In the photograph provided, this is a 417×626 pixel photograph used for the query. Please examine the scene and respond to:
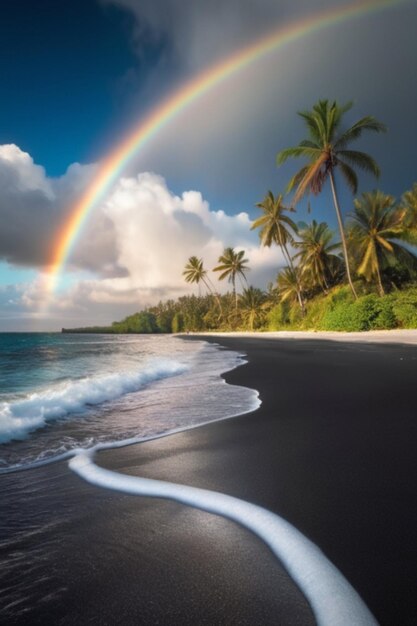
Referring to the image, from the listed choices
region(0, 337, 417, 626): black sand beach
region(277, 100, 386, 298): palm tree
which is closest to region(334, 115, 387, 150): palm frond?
region(277, 100, 386, 298): palm tree

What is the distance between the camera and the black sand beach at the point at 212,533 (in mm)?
1109

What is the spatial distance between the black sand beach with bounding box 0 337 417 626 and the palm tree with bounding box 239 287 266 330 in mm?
46689

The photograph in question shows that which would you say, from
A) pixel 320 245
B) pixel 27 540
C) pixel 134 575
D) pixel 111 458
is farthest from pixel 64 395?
pixel 320 245

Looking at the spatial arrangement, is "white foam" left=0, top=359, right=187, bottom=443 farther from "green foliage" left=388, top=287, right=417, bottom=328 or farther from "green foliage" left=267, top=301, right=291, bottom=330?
"green foliage" left=267, top=301, right=291, bottom=330

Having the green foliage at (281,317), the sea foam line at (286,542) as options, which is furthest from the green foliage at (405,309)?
the sea foam line at (286,542)

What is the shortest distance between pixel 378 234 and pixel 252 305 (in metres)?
27.1

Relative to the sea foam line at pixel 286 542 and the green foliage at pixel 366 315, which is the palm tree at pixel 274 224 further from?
the sea foam line at pixel 286 542

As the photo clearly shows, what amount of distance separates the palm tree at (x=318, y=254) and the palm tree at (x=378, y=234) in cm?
553

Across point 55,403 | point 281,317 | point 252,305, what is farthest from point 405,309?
point 252,305

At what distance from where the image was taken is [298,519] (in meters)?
1.65

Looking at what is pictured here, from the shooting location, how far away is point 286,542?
4.75 ft

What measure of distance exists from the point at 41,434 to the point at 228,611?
3.41m

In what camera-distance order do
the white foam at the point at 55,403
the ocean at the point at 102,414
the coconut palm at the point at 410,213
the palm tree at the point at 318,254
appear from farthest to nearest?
the palm tree at the point at 318,254 < the coconut palm at the point at 410,213 < the white foam at the point at 55,403 < the ocean at the point at 102,414

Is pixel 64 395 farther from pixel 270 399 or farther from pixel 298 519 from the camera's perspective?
pixel 298 519
